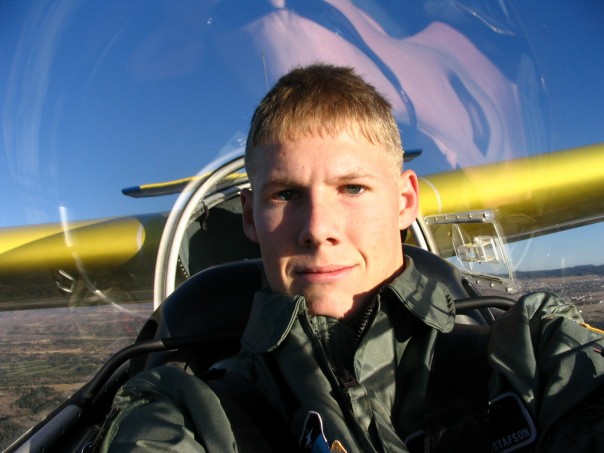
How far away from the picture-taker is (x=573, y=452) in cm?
65

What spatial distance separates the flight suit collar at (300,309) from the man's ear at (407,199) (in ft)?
0.37

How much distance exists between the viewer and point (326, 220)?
34.0 inches

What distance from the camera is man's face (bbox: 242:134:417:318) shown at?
34.3 inches

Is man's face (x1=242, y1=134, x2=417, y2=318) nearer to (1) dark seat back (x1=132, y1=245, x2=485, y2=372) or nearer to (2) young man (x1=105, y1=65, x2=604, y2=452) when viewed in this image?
(2) young man (x1=105, y1=65, x2=604, y2=452)

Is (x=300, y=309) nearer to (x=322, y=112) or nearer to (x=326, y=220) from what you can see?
(x=326, y=220)

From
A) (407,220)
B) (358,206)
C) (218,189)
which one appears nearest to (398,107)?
(218,189)

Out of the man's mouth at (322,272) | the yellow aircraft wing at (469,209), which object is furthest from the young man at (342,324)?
the yellow aircraft wing at (469,209)

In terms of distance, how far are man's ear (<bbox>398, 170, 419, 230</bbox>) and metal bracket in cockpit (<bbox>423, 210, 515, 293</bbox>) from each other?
88 centimetres

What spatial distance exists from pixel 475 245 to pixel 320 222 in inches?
47.1

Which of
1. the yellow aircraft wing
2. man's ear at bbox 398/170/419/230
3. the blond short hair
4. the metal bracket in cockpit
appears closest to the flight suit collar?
man's ear at bbox 398/170/419/230

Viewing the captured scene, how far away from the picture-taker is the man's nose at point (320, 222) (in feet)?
2.81

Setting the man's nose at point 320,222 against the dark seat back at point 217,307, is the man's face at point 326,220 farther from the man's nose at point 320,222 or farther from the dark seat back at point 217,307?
the dark seat back at point 217,307

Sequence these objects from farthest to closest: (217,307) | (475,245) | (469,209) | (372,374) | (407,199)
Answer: (469,209) < (475,245) < (217,307) < (407,199) < (372,374)

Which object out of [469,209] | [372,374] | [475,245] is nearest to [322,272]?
[372,374]
